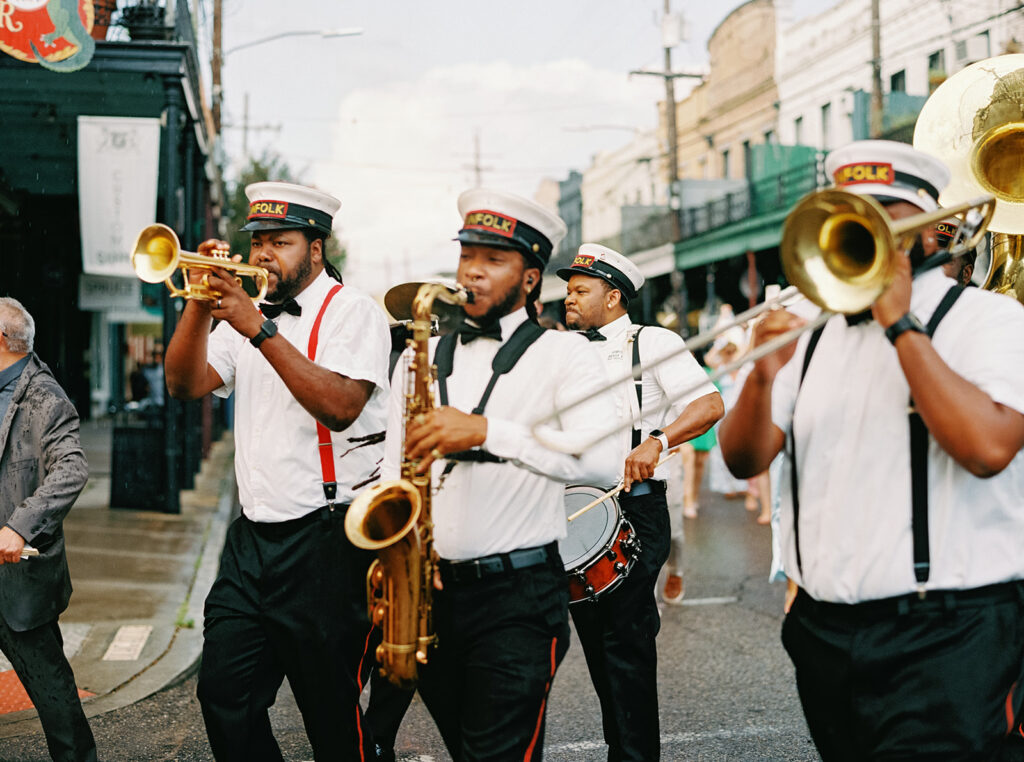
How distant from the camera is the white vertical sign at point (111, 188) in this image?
1050 centimetres

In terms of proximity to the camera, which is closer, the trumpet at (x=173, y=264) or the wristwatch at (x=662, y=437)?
the trumpet at (x=173, y=264)

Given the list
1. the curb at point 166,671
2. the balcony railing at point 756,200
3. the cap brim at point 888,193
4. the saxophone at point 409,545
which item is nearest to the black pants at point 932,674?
the cap brim at point 888,193

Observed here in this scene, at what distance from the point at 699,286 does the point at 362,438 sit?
118ft

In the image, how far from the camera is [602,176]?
5191 cm

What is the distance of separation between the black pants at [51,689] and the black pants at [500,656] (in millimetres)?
1729

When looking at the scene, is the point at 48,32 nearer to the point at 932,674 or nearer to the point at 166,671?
the point at 166,671

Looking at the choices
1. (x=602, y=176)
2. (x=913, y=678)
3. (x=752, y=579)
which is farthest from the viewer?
(x=602, y=176)

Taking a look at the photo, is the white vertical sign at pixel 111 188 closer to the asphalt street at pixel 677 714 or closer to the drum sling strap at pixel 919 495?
the asphalt street at pixel 677 714

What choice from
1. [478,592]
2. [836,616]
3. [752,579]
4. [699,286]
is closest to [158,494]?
[752,579]

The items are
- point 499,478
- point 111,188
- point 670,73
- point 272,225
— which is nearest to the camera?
point 499,478

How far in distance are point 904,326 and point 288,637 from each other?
2151 millimetres

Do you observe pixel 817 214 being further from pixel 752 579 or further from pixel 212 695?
pixel 752 579

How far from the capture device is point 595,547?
4.25 metres

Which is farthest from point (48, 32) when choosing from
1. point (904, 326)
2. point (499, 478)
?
point (904, 326)
